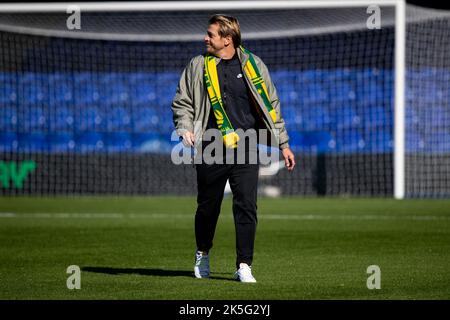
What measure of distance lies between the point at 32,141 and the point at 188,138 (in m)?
15.5

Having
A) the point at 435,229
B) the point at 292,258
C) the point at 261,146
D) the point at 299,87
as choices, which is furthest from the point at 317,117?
the point at 261,146

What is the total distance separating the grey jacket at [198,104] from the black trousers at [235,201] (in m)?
0.29

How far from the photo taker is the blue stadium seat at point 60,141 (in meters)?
23.0

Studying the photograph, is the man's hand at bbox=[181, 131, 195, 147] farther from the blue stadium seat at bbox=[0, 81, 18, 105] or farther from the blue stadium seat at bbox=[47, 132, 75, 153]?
the blue stadium seat at bbox=[0, 81, 18, 105]

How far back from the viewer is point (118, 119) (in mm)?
24734

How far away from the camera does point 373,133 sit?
22.6m

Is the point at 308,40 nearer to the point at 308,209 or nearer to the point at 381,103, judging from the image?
the point at 381,103

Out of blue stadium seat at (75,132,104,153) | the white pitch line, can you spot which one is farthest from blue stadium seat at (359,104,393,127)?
the white pitch line

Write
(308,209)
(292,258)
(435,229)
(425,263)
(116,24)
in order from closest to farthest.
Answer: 1. (425,263)
2. (292,258)
3. (435,229)
4. (308,209)
5. (116,24)

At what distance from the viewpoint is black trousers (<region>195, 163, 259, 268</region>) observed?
7.77m

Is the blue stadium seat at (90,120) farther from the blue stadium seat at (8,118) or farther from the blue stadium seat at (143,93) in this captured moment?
the blue stadium seat at (8,118)

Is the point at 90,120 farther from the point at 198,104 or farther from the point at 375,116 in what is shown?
the point at 198,104

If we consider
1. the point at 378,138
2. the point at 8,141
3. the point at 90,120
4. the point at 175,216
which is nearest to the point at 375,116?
the point at 378,138

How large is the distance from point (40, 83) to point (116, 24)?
3.89 meters
